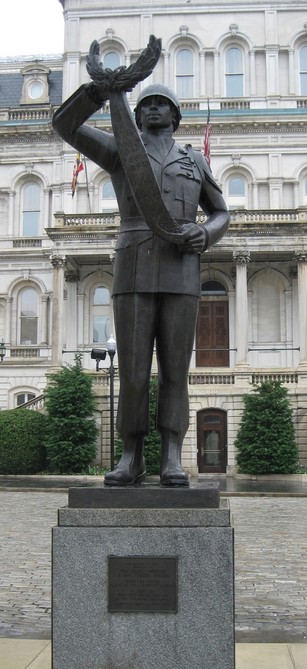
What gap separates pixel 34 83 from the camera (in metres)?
43.4

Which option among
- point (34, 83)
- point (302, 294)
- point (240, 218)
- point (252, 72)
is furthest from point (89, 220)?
point (34, 83)

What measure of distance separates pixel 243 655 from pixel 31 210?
3661 centimetres

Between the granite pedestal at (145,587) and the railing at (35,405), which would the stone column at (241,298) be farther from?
the granite pedestal at (145,587)

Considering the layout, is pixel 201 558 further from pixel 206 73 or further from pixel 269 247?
pixel 206 73

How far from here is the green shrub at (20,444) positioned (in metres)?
28.5

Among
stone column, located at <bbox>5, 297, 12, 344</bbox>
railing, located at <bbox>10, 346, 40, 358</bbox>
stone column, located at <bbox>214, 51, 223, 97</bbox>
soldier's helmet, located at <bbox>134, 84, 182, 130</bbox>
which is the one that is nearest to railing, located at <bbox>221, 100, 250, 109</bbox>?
stone column, located at <bbox>214, 51, 223, 97</bbox>

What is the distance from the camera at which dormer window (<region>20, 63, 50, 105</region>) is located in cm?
4309

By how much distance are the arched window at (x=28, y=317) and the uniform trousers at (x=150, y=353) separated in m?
34.3

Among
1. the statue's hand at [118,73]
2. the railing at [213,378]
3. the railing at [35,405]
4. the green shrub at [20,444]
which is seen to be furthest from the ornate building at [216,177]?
the statue's hand at [118,73]

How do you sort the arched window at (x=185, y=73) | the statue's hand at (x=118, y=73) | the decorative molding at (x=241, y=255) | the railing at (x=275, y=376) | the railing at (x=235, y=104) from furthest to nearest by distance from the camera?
the arched window at (x=185, y=73)
the railing at (x=235, y=104)
the decorative molding at (x=241, y=255)
the railing at (x=275, y=376)
the statue's hand at (x=118, y=73)

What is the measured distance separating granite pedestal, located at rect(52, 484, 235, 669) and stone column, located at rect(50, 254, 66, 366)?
93.9 feet

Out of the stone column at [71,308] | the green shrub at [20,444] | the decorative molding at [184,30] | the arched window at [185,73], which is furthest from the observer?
the arched window at [185,73]

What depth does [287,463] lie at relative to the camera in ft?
94.5

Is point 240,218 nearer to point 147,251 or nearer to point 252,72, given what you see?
point 252,72
